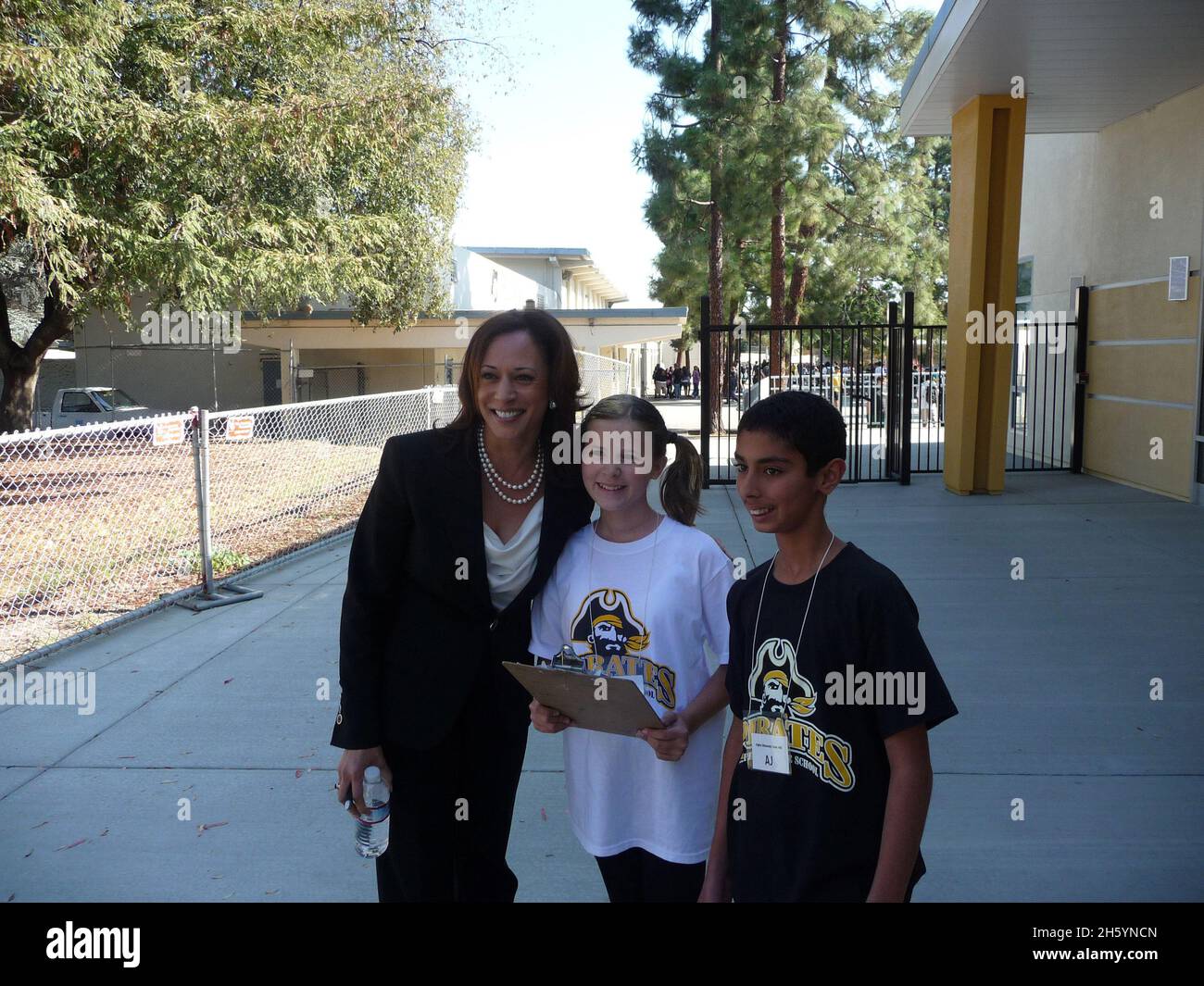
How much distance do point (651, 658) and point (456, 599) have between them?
1.57 ft

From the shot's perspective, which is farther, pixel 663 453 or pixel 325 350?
pixel 325 350

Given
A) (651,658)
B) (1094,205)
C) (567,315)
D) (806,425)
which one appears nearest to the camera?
(806,425)

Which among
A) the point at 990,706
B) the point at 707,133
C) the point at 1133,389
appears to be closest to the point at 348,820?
the point at 990,706

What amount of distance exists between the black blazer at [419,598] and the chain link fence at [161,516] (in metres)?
4.01

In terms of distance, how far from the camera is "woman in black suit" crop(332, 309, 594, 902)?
2447mm

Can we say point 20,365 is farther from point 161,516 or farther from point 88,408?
point 161,516

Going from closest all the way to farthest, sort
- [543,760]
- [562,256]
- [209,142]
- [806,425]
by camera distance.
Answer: [806,425] → [543,760] → [209,142] → [562,256]

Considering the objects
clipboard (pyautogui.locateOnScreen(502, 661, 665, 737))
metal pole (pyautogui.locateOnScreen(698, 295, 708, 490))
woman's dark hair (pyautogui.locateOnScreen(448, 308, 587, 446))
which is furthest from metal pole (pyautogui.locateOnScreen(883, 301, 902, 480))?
clipboard (pyautogui.locateOnScreen(502, 661, 665, 737))

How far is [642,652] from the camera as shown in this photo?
243 cm

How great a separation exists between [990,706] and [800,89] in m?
18.0

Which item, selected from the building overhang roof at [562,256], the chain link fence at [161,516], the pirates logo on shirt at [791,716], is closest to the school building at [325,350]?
the building overhang roof at [562,256]

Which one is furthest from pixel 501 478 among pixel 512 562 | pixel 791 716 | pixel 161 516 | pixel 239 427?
pixel 161 516
